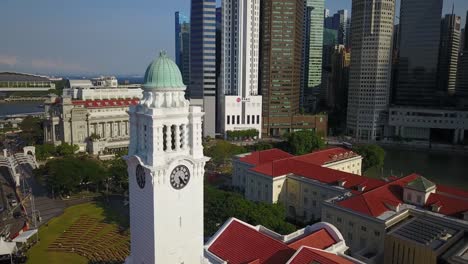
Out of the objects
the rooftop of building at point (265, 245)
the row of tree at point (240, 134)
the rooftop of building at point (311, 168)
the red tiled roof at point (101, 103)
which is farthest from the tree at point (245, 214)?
the row of tree at point (240, 134)

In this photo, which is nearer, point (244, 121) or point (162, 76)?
point (162, 76)

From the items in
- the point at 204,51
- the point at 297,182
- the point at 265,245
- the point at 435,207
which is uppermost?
the point at 204,51

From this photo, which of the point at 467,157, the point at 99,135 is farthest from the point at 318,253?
the point at 467,157

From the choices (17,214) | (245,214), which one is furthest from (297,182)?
(17,214)

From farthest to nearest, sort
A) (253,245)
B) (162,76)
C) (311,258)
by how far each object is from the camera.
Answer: (253,245) < (311,258) < (162,76)

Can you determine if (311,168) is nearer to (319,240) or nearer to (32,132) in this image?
(319,240)

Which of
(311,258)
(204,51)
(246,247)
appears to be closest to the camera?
(311,258)
